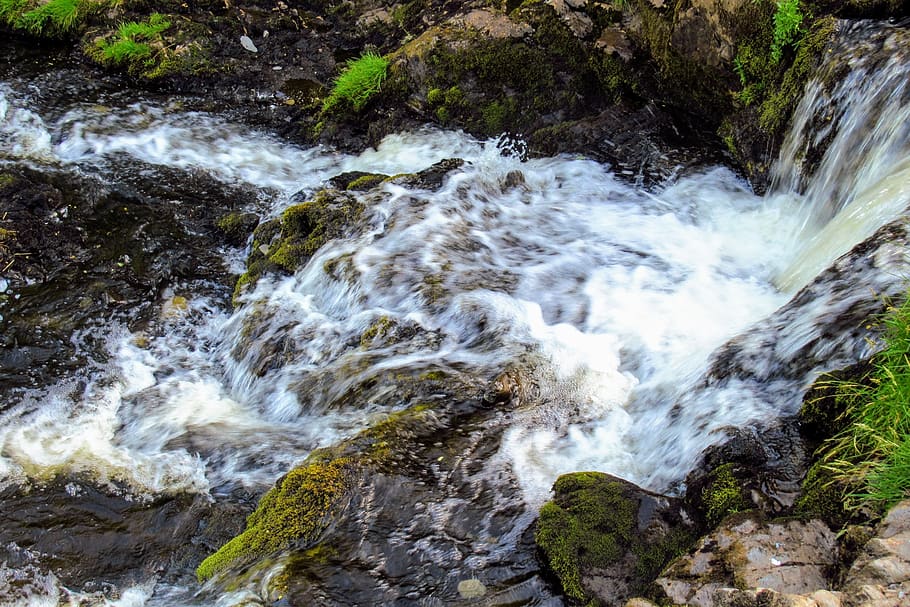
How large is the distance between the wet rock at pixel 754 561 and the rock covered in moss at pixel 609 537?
0.23 m

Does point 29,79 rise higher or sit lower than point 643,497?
lower

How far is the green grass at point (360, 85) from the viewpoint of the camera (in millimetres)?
9461

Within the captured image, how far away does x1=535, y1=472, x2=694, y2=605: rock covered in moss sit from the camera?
3.22 metres

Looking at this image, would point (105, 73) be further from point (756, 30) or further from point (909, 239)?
point (909, 239)

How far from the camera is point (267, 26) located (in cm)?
1137

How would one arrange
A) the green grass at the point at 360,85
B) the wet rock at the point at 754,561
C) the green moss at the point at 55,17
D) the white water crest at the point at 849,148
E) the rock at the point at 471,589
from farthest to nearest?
the green moss at the point at 55,17, the green grass at the point at 360,85, the white water crest at the point at 849,148, the rock at the point at 471,589, the wet rock at the point at 754,561

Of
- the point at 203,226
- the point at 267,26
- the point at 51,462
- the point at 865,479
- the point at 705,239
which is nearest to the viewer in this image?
the point at 865,479

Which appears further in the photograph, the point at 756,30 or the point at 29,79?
the point at 29,79

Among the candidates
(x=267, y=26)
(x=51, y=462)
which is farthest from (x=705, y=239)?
(x=267, y=26)

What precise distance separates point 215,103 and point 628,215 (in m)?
6.23

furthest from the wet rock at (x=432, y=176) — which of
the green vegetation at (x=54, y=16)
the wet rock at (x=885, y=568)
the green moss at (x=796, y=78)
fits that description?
the green vegetation at (x=54, y=16)

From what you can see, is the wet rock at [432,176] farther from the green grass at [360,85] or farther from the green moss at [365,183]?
the green grass at [360,85]

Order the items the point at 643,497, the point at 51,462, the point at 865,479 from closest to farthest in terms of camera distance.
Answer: the point at 865,479
the point at 643,497
the point at 51,462

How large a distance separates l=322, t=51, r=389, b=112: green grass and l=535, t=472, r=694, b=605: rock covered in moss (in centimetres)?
715
